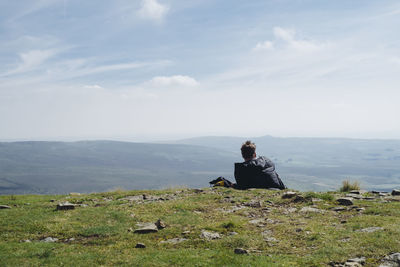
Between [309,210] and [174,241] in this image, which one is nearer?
[174,241]

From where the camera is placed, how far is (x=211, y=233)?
10727 millimetres

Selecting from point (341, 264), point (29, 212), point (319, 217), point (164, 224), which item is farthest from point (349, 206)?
point (29, 212)


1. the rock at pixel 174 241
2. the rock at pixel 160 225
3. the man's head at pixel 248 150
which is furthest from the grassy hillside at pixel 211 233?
the man's head at pixel 248 150

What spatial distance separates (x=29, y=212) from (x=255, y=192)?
12.1 meters

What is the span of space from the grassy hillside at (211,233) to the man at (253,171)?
2.44 m

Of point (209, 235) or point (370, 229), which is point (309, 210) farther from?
point (209, 235)

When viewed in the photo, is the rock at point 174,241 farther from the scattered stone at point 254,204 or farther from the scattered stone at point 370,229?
the scattered stone at point 370,229

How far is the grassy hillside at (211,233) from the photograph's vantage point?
8469 mm

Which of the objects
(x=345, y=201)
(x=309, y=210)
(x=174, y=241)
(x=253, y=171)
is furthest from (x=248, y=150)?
(x=174, y=241)

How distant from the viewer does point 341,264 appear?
771 centimetres

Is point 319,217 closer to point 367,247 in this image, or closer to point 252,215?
point 252,215

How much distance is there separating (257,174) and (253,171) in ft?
1.14

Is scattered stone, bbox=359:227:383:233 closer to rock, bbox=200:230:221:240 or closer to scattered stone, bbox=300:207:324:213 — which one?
scattered stone, bbox=300:207:324:213

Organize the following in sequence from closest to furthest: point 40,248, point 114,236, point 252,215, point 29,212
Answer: point 40,248, point 114,236, point 252,215, point 29,212
